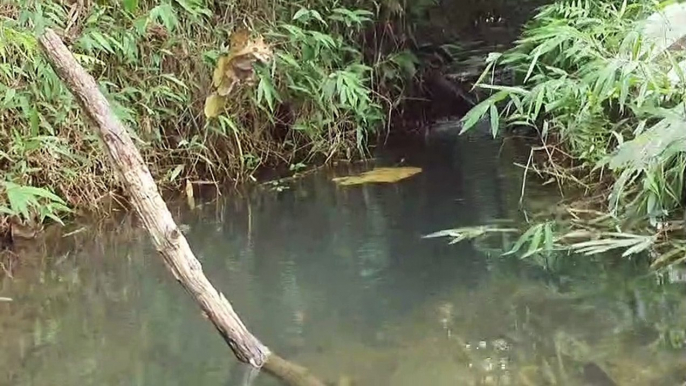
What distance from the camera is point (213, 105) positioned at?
9.98 feet

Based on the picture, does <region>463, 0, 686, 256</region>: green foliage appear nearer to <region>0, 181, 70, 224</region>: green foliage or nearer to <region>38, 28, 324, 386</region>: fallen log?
<region>38, 28, 324, 386</region>: fallen log

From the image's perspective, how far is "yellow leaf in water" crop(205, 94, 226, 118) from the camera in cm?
304

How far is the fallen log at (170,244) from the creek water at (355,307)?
5 cm

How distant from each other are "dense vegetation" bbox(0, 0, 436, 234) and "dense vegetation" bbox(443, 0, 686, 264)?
0.87m

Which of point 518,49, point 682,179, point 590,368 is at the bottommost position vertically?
point 590,368

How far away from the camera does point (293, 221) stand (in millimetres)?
2668

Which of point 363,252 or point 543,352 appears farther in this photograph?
point 363,252

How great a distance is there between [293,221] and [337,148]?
0.85 meters

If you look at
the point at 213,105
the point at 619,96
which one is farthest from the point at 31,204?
the point at 619,96

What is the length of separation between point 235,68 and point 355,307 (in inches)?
56.1

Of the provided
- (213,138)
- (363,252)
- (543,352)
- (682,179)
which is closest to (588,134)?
(682,179)

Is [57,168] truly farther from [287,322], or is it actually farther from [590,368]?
[590,368]

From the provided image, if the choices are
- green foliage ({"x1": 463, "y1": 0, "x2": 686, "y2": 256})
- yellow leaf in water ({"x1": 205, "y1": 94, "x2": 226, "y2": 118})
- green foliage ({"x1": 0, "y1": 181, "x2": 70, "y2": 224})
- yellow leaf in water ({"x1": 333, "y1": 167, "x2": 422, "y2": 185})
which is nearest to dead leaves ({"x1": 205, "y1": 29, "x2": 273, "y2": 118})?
yellow leaf in water ({"x1": 205, "y1": 94, "x2": 226, "y2": 118})

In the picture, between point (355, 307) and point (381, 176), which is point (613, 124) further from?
point (355, 307)
